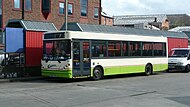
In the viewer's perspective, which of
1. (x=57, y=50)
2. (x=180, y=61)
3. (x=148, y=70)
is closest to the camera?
(x=57, y=50)

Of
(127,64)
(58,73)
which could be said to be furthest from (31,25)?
(127,64)

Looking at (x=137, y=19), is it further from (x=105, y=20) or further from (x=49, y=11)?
(x=49, y=11)

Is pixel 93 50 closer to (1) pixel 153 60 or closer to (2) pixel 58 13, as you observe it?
(1) pixel 153 60

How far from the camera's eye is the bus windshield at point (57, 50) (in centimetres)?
1870

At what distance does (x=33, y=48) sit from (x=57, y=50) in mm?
3431

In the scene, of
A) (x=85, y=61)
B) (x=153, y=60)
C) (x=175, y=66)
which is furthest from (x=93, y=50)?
(x=175, y=66)

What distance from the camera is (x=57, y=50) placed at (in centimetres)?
1909

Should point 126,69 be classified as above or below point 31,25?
below

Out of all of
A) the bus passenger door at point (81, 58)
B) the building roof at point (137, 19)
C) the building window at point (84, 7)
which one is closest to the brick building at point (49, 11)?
the building window at point (84, 7)

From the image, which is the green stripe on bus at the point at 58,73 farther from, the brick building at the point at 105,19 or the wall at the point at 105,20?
the brick building at the point at 105,19

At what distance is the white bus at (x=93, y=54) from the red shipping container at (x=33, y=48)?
2211 mm

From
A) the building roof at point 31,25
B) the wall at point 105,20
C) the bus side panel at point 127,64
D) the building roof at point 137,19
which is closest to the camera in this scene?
the bus side panel at point 127,64

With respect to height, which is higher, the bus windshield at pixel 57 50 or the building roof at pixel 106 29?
the building roof at pixel 106 29

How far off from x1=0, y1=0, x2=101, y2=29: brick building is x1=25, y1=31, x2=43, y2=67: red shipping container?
48.1 feet
